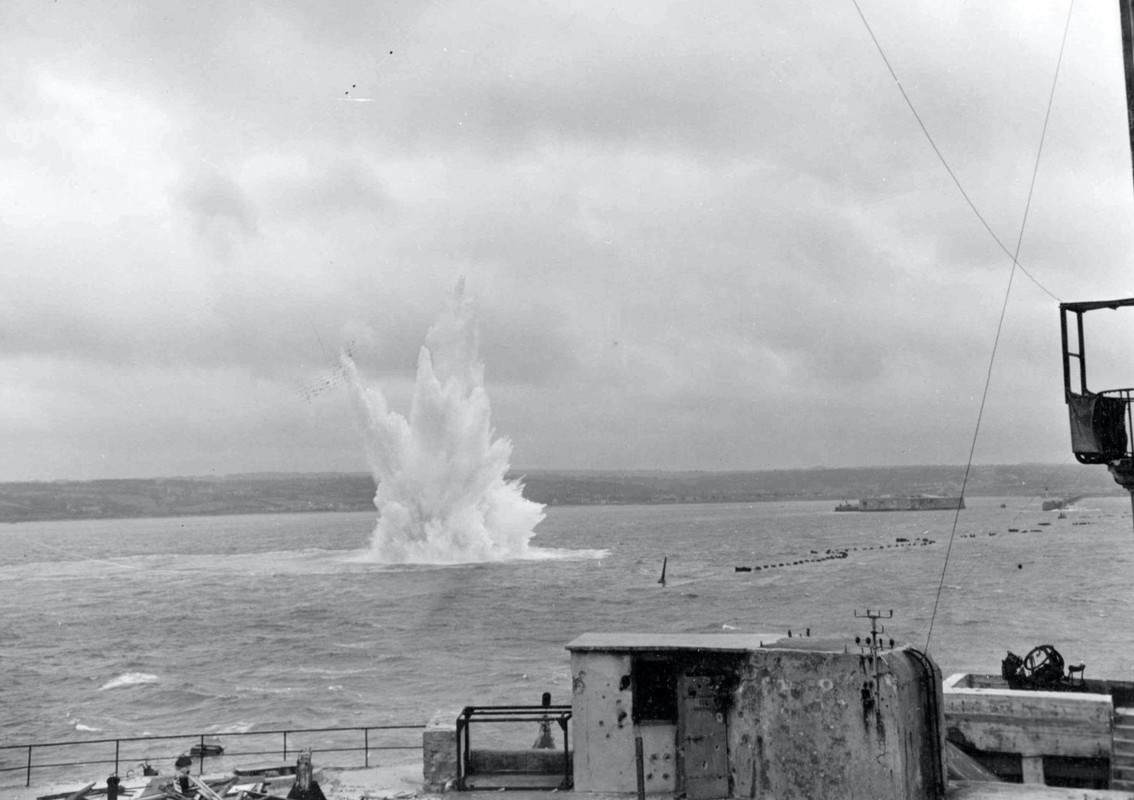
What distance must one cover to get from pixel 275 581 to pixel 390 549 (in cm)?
1527

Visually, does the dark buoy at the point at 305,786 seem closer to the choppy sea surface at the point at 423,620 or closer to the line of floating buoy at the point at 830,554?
the choppy sea surface at the point at 423,620

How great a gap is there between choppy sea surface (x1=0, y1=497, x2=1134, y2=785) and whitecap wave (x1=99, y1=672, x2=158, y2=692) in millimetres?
170

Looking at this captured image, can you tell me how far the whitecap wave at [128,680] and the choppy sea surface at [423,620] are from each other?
0.17 meters

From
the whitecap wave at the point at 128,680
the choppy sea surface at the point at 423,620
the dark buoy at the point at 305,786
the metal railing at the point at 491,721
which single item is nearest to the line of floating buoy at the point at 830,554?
the choppy sea surface at the point at 423,620

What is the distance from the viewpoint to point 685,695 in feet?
40.1

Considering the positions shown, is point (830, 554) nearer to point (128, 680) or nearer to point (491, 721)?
point (128, 680)

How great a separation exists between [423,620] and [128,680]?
811 inches

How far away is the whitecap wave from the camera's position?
4478 centimetres

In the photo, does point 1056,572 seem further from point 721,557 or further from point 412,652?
point 412,652

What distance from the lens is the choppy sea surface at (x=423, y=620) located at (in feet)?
130

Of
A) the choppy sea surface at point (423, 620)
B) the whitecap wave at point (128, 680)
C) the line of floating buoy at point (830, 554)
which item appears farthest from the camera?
the line of floating buoy at point (830, 554)

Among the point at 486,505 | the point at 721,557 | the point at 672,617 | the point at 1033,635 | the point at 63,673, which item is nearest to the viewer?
the point at 63,673

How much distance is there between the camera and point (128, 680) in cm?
4575

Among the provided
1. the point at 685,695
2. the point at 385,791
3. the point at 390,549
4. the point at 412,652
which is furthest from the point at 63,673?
the point at 390,549
